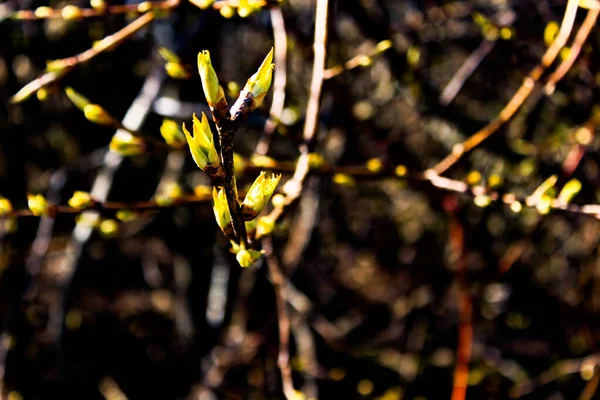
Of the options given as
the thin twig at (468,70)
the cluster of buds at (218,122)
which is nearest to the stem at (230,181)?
the cluster of buds at (218,122)

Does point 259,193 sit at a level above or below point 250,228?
above

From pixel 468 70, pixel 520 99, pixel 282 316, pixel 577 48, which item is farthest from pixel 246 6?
pixel 468 70

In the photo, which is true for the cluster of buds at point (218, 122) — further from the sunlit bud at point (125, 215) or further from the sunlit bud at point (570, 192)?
the sunlit bud at point (570, 192)

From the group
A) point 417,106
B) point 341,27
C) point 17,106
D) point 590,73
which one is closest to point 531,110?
point 590,73

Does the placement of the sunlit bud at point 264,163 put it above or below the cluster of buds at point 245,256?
below

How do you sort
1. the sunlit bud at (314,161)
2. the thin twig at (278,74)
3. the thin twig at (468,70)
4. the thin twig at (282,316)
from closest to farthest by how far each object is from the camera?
the sunlit bud at (314,161) < the thin twig at (282,316) < the thin twig at (278,74) < the thin twig at (468,70)

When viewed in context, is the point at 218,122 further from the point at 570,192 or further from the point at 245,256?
the point at 570,192

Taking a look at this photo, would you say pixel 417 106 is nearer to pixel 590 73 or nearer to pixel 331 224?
pixel 590 73

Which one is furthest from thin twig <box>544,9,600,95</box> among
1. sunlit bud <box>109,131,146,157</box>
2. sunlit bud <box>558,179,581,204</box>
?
sunlit bud <box>109,131,146,157</box>

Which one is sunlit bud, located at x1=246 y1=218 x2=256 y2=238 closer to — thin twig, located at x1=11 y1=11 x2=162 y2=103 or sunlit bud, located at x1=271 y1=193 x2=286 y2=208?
sunlit bud, located at x1=271 y1=193 x2=286 y2=208
